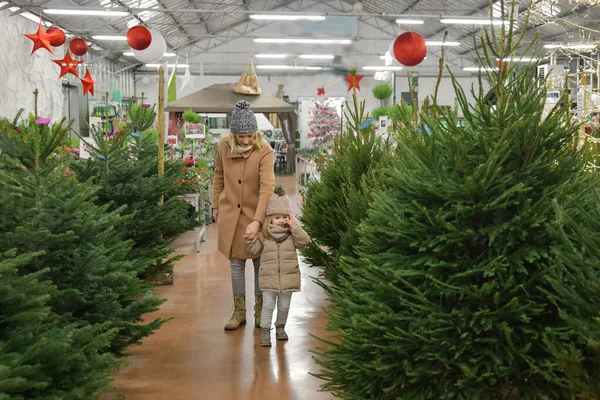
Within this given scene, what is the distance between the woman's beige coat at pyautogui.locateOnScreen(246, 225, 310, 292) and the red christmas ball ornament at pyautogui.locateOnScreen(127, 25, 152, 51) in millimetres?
6435

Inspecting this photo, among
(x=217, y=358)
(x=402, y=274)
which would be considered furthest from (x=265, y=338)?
(x=402, y=274)

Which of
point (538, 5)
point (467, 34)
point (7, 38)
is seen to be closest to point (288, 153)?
point (467, 34)

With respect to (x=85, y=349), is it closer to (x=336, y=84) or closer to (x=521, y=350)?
(x=521, y=350)

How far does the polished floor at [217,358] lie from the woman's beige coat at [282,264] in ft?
1.31

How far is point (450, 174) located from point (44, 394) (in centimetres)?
132

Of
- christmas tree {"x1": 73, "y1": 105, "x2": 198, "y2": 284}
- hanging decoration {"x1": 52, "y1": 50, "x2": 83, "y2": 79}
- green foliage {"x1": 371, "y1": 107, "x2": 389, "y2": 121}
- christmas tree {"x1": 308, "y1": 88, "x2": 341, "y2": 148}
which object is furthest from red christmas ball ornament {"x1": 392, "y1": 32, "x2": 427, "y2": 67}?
hanging decoration {"x1": 52, "y1": 50, "x2": 83, "y2": 79}

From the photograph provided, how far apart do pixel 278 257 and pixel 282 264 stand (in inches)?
1.9

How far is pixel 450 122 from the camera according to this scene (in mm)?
2311

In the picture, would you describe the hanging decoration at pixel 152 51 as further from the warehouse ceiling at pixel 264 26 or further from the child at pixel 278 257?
the child at pixel 278 257

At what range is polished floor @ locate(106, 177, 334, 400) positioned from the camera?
353 centimetres

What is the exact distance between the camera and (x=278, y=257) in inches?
169

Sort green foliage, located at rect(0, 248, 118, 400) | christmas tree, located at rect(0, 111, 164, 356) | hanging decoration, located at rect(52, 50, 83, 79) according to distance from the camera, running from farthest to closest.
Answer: hanging decoration, located at rect(52, 50, 83, 79) → christmas tree, located at rect(0, 111, 164, 356) → green foliage, located at rect(0, 248, 118, 400)

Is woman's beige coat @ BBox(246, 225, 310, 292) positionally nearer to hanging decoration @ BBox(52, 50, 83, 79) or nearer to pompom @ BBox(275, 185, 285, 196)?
pompom @ BBox(275, 185, 285, 196)

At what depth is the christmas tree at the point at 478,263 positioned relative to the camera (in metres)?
1.93
